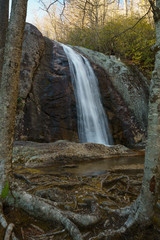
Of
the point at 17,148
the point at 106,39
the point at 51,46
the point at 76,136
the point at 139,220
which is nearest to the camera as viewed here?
the point at 139,220

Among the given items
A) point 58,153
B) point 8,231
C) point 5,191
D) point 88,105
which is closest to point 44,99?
point 88,105

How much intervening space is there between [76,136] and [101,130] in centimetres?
198

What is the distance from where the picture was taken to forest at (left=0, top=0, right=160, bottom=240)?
1.83 m

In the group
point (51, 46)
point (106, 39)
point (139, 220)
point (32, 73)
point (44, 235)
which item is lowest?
point (44, 235)

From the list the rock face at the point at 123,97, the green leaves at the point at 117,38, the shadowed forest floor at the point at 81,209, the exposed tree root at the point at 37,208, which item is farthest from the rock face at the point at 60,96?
the exposed tree root at the point at 37,208

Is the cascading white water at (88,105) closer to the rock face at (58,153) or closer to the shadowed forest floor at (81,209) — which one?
the rock face at (58,153)

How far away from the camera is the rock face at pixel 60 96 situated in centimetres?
910

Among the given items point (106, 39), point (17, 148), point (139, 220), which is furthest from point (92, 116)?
point (106, 39)

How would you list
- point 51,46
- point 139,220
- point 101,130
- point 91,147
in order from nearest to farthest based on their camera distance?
1. point 139,220
2. point 91,147
3. point 101,130
4. point 51,46

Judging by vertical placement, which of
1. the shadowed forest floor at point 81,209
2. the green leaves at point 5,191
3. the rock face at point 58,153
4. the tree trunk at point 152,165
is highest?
the tree trunk at point 152,165

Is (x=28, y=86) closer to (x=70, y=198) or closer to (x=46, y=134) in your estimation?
(x=46, y=134)

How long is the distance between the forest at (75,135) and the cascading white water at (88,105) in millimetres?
79

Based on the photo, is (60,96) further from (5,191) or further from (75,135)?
(5,191)

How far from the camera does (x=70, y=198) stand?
280cm
